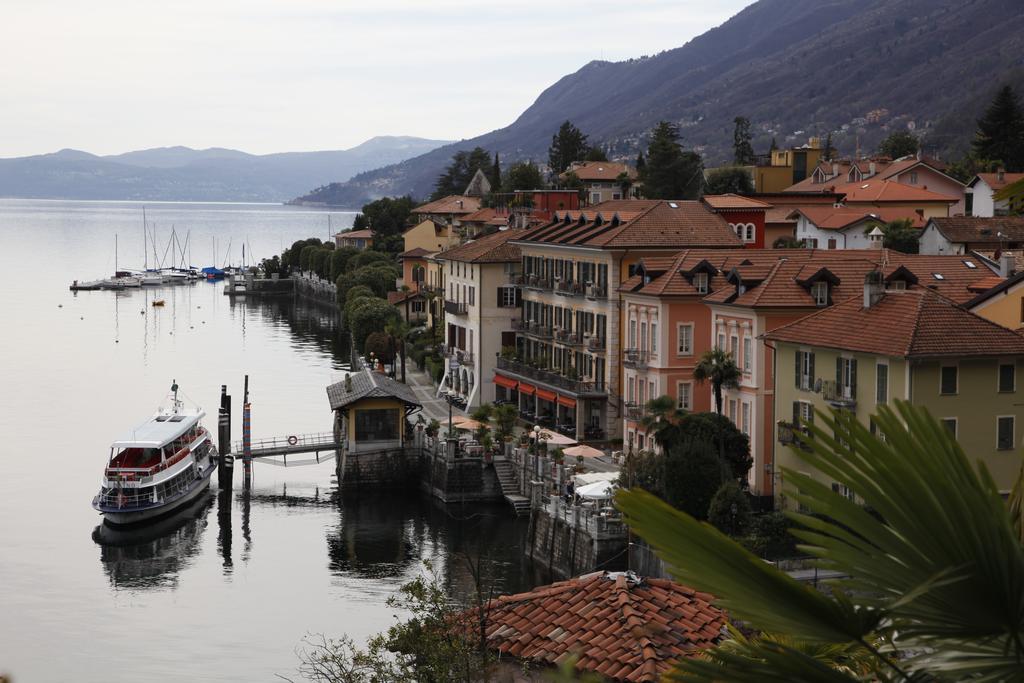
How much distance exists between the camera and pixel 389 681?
22.7 metres

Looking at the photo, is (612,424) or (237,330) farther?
(237,330)

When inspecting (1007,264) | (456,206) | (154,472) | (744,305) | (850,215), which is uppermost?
(456,206)

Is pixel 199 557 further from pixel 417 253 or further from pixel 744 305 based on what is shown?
pixel 417 253

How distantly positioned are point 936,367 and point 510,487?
72.7 feet

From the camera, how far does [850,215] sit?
91875mm

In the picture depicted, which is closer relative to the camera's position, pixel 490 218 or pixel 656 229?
pixel 656 229

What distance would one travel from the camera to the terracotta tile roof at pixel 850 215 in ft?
296

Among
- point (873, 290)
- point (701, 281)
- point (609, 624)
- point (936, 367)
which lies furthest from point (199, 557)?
point (609, 624)

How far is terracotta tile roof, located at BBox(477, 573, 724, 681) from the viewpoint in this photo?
85.7ft

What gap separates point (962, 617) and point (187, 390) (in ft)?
316

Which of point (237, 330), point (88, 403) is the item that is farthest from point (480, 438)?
point (237, 330)

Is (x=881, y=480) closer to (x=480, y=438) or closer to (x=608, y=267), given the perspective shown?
(x=480, y=438)

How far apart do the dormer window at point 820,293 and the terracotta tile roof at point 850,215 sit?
38.3m

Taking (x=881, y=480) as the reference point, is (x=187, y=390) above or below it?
below
